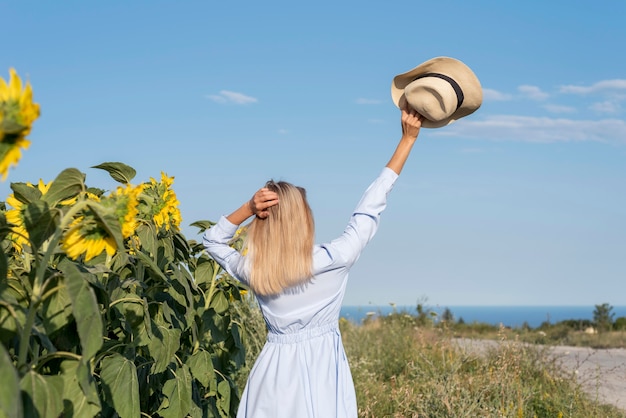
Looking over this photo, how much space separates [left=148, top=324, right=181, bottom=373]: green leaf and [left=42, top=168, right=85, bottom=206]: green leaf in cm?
105

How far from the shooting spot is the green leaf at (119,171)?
3320mm

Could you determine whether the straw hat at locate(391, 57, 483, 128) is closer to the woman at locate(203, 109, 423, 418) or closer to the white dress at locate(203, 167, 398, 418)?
the woman at locate(203, 109, 423, 418)

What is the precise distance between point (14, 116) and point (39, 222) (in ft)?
1.77

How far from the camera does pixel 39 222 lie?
228cm

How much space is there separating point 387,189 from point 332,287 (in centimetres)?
46

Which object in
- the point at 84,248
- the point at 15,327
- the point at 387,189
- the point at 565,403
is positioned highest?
the point at 387,189

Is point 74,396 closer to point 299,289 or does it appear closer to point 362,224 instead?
point 299,289

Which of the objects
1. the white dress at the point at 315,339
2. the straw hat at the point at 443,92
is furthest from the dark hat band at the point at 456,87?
the white dress at the point at 315,339

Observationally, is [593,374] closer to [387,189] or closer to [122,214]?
[387,189]

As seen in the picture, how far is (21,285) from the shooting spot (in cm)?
267

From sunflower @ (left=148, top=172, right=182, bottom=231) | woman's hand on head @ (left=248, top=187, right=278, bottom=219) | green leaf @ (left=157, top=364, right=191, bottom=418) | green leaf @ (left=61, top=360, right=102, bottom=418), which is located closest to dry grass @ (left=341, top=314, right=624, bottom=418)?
green leaf @ (left=157, top=364, right=191, bottom=418)

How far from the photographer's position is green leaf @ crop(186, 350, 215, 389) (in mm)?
3720

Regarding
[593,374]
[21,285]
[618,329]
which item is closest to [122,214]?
[21,285]

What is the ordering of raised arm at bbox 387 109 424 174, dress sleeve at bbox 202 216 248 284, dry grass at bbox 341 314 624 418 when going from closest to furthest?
raised arm at bbox 387 109 424 174, dress sleeve at bbox 202 216 248 284, dry grass at bbox 341 314 624 418
